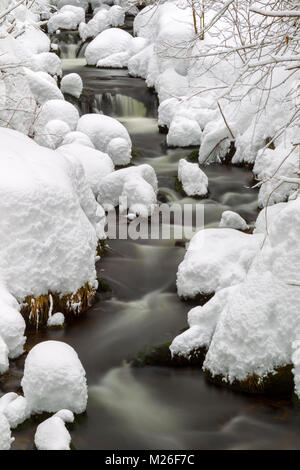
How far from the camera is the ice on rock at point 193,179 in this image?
7.95 metres

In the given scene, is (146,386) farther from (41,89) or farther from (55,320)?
(41,89)

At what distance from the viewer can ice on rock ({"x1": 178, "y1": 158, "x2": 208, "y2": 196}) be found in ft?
26.1

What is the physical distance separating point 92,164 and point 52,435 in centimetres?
437

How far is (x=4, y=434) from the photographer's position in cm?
358

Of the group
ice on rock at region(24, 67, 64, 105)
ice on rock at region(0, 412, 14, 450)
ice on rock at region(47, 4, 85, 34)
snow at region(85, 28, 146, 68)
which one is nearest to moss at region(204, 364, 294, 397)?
ice on rock at region(0, 412, 14, 450)

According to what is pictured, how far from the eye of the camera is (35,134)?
22.0 ft

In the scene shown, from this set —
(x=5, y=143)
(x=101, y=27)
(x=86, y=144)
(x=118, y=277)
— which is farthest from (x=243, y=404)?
(x=101, y=27)

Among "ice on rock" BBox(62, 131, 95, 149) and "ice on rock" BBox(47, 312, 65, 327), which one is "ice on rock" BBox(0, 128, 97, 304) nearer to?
"ice on rock" BBox(47, 312, 65, 327)

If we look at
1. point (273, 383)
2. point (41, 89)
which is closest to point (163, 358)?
point (273, 383)

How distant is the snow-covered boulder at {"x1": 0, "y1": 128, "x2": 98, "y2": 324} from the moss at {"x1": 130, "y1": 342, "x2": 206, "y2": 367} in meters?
0.80

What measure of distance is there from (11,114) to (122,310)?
2467 mm

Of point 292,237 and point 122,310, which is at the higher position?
point 292,237

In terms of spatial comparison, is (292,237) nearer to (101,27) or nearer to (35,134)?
(35,134)

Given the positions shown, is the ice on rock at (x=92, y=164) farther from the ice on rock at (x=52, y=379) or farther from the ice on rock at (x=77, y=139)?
the ice on rock at (x=52, y=379)
